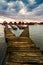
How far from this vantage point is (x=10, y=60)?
10547mm

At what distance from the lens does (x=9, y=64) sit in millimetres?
9727

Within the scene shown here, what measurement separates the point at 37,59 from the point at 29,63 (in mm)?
788

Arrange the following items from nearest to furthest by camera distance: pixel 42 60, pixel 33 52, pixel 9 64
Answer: pixel 9 64 → pixel 42 60 → pixel 33 52

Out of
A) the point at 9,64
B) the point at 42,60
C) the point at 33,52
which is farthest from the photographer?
the point at 33,52

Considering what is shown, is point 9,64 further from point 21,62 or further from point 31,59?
point 31,59

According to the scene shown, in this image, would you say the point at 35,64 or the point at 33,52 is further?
the point at 33,52

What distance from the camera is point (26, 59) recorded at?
35.5 feet

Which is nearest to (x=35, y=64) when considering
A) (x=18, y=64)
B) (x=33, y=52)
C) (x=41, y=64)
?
(x=41, y=64)

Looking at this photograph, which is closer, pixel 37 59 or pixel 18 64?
pixel 18 64

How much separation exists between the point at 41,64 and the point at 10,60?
209 centimetres

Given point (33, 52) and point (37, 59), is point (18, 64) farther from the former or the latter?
point (33, 52)

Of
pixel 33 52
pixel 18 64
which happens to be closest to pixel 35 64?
pixel 18 64

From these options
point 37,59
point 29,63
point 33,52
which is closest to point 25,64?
point 29,63

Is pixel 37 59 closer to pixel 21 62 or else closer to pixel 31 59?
pixel 31 59
